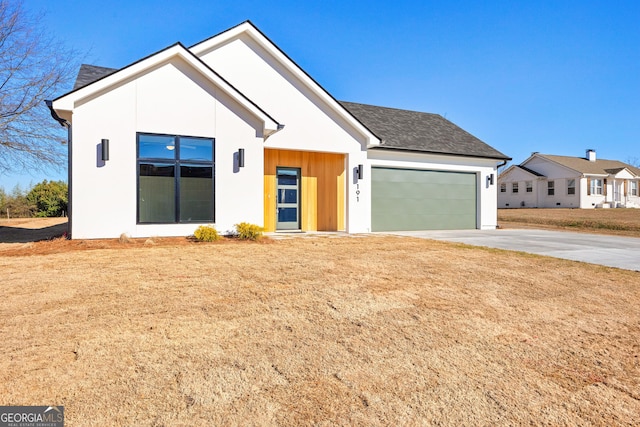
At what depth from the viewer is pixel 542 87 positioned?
22.1 meters

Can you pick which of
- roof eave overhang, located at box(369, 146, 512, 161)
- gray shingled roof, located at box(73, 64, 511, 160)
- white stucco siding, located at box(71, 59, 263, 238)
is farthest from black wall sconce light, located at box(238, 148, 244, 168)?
roof eave overhang, located at box(369, 146, 512, 161)

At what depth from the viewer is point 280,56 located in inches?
490

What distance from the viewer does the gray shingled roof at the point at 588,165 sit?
34.2 m

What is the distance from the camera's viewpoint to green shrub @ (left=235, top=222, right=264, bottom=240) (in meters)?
9.81

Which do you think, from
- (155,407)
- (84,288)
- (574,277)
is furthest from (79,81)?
(574,277)

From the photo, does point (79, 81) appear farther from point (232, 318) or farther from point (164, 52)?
point (232, 318)

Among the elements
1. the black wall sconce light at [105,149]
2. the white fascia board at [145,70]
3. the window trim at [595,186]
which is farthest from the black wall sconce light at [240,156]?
A: the window trim at [595,186]

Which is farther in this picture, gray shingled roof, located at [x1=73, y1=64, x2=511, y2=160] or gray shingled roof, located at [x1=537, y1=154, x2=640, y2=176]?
gray shingled roof, located at [x1=537, y1=154, x2=640, y2=176]

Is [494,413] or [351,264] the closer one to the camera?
[494,413]

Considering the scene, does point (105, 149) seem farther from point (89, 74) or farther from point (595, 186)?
point (595, 186)

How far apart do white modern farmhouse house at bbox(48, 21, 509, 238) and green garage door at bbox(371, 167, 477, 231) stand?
50 millimetres

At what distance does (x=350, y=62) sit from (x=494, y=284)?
16.5m

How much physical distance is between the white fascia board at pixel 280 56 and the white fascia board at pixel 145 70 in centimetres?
192

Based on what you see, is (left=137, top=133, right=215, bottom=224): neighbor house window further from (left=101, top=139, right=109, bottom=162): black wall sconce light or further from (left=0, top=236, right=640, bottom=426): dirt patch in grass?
(left=0, top=236, right=640, bottom=426): dirt patch in grass
